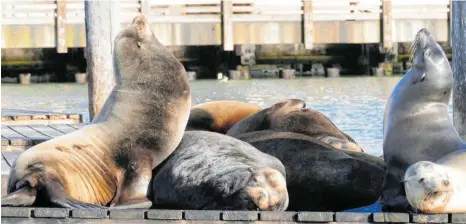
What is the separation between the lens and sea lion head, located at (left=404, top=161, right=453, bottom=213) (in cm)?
450

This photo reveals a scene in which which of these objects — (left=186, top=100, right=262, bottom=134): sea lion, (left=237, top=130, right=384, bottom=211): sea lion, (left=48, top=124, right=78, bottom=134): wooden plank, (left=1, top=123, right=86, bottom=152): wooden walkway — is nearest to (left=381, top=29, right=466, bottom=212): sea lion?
(left=237, top=130, right=384, bottom=211): sea lion

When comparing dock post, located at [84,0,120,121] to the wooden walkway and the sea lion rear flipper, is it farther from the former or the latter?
the sea lion rear flipper

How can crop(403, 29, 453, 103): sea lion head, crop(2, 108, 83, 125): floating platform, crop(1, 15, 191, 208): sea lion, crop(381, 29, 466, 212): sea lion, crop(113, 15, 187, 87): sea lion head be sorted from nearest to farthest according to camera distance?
crop(1, 15, 191, 208): sea lion < crop(381, 29, 466, 212): sea lion < crop(403, 29, 453, 103): sea lion head < crop(113, 15, 187, 87): sea lion head < crop(2, 108, 83, 125): floating platform

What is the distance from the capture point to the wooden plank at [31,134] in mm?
8031

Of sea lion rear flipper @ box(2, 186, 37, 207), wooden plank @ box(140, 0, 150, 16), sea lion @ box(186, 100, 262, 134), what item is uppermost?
wooden plank @ box(140, 0, 150, 16)

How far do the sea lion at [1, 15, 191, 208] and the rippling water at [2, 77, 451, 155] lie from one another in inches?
353

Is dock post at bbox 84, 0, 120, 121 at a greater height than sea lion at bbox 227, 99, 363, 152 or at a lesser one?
greater

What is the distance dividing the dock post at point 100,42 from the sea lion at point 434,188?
5301 millimetres

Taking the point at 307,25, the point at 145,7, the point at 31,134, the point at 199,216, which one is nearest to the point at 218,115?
the point at 31,134

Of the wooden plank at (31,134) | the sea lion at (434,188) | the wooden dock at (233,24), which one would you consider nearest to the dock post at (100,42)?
the wooden plank at (31,134)

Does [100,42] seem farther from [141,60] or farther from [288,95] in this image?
[288,95]

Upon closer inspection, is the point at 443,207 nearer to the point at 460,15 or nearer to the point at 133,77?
the point at 133,77

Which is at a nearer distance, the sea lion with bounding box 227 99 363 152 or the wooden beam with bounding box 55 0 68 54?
the sea lion with bounding box 227 99 363 152

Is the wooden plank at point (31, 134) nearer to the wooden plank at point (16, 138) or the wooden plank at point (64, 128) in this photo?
the wooden plank at point (16, 138)
